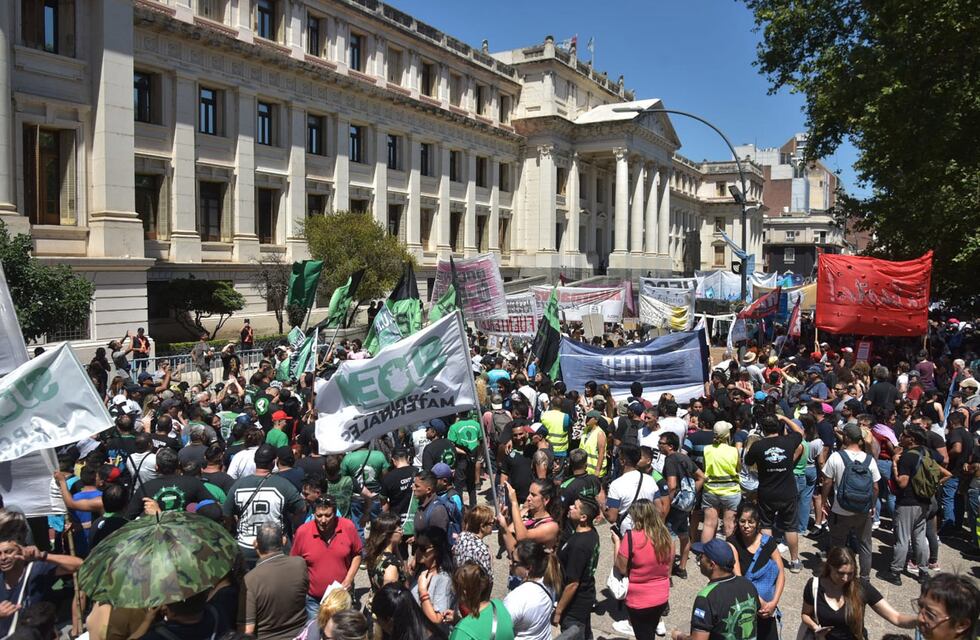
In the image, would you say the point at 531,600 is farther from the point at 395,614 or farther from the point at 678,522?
the point at 678,522

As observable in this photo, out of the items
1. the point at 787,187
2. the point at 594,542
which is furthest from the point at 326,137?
the point at 787,187

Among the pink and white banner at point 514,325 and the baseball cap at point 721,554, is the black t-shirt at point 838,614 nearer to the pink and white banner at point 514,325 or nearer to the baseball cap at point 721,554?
the baseball cap at point 721,554

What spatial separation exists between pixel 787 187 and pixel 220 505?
3963 inches

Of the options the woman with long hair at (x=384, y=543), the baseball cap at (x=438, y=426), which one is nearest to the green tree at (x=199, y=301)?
the baseball cap at (x=438, y=426)

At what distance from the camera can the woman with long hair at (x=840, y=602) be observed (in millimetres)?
4484

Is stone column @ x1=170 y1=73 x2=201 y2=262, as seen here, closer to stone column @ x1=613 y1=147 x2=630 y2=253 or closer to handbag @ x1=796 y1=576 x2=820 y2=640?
handbag @ x1=796 y1=576 x2=820 y2=640

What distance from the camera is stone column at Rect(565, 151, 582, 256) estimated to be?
49844 mm

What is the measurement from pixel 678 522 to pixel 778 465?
1.16 metres

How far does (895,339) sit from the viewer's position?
1922 centimetres

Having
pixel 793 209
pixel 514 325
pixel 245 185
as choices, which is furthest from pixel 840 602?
pixel 793 209

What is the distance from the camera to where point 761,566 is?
17.6ft

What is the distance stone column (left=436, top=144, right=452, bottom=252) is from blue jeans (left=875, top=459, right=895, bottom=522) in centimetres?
3282

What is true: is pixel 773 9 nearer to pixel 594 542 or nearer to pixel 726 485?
pixel 726 485

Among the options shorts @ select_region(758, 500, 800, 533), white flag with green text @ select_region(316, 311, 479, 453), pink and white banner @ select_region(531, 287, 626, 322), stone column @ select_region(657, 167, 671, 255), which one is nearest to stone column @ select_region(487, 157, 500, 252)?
stone column @ select_region(657, 167, 671, 255)
